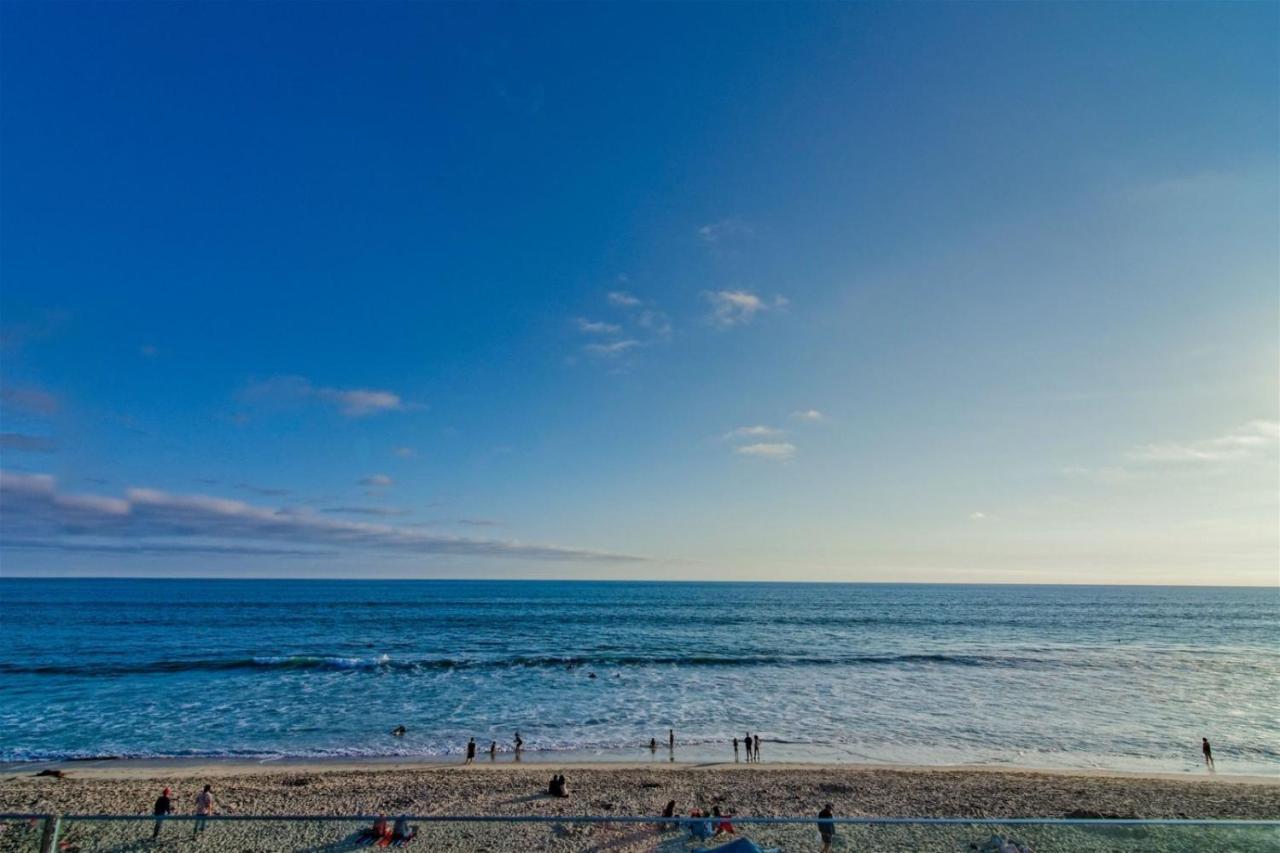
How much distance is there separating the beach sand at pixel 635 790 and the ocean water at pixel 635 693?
235 centimetres

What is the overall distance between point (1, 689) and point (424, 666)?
21.8 m

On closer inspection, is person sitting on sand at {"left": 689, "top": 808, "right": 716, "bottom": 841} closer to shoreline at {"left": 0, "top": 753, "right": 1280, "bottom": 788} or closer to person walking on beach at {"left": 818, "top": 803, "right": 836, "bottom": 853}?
person walking on beach at {"left": 818, "top": 803, "right": 836, "bottom": 853}

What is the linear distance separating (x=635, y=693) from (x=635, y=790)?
1627 centimetres

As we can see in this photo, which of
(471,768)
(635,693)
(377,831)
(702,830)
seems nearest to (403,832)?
(377,831)

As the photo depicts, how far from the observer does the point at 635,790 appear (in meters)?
18.6

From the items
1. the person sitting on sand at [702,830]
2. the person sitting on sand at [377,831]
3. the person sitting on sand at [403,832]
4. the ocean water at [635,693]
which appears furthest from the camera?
the ocean water at [635,693]

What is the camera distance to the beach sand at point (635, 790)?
657 inches

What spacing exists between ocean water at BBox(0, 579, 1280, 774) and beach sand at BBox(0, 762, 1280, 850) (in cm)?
235

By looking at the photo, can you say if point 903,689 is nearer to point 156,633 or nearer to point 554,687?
point 554,687

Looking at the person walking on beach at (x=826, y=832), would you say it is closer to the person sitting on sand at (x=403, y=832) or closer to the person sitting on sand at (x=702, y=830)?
the person sitting on sand at (x=702, y=830)

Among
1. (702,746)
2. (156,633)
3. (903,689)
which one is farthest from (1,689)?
(903,689)

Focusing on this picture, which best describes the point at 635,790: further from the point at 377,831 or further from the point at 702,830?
the point at 702,830

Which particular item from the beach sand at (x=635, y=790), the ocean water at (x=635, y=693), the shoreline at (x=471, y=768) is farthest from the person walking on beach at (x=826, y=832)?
the ocean water at (x=635, y=693)

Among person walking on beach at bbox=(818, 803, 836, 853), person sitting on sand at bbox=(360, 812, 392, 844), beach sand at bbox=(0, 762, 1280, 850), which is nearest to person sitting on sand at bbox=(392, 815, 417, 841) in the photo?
person sitting on sand at bbox=(360, 812, 392, 844)
